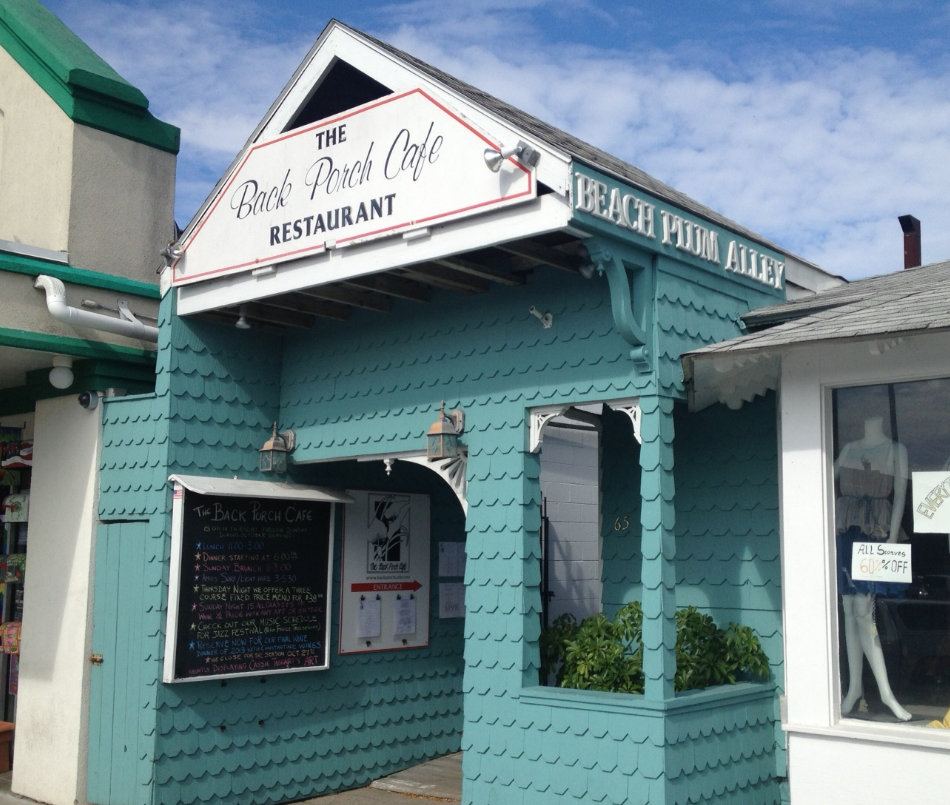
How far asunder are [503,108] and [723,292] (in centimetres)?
199

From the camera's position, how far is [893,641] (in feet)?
19.4

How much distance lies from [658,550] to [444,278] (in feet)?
8.18

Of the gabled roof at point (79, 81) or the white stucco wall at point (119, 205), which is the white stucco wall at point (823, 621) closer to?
the white stucco wall at point (119, 205)

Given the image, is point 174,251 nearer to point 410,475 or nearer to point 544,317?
point 410,475

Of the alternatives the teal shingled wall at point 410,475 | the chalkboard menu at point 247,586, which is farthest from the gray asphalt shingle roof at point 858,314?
the chalkboard menu at point 247,586

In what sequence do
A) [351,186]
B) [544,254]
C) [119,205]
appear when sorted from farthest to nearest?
[119,205] < [351,186] < [544,254]

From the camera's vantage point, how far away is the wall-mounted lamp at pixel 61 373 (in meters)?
8.62

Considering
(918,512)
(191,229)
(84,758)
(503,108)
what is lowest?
(84,758)

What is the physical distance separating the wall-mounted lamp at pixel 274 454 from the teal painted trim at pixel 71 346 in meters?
1.31

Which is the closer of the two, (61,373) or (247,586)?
(247,586)

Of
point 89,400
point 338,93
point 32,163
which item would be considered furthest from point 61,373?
point 338,93

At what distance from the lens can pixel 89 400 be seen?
28.4 feet

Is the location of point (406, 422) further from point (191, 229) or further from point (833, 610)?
point (833, 610)

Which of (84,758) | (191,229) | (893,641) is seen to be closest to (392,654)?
(84,758)
